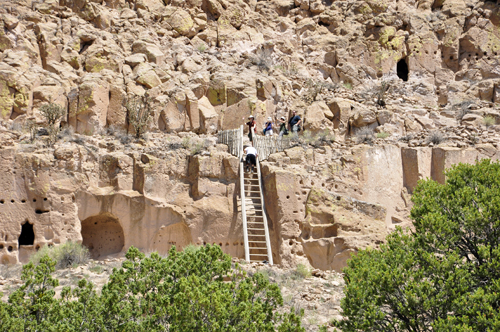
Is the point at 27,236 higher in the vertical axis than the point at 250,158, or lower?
lower

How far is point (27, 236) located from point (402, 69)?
1708 cm

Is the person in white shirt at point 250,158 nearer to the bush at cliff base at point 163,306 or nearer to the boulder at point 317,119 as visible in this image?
A: the boulder at point 317,119

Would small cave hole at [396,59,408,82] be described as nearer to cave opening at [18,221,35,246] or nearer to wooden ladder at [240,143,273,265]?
wooden ladder at [240,143,273,265]

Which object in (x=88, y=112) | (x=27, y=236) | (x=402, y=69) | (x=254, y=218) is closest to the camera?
(x=27, y=236)

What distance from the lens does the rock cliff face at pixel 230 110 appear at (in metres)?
15.4

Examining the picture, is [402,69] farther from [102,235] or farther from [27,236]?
[27,236]

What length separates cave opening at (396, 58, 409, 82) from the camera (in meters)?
24.3

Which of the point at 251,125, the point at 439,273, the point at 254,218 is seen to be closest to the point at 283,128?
the point at 251,125

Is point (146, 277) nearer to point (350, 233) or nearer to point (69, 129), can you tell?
point (350, 233)

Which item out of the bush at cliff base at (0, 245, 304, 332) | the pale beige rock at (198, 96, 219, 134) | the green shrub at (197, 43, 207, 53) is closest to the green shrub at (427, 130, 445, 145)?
the pale beige rock at (198, 96, 219, 134)

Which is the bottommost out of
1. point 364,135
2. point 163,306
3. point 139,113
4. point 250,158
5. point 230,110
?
point 163,306

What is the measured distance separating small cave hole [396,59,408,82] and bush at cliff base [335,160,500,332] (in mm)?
14254

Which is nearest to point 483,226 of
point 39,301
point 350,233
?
point 350,233

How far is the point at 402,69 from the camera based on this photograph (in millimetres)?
24609
